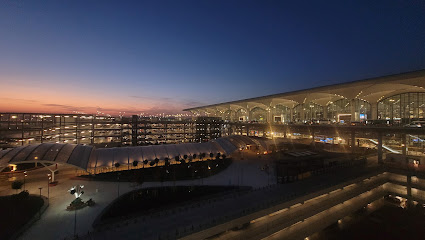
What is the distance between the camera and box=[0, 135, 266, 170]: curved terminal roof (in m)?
20.0

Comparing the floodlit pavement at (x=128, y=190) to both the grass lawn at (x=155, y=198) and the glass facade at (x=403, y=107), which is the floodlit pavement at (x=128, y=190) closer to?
the grass lawn at (x=155, y=198)

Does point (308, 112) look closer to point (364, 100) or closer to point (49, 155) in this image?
point (364, 100)

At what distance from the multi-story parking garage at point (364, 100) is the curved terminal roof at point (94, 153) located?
83.2 ft

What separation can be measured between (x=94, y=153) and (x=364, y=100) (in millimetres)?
54324

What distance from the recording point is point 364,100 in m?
42.3

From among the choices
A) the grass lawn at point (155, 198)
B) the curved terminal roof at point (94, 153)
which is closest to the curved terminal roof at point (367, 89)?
the curved terminal roof at point (94, 153)

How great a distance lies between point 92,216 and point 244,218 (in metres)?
11.6

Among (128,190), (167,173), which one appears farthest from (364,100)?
(128,190)

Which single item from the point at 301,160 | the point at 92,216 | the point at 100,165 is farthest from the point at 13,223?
the point at 301,160

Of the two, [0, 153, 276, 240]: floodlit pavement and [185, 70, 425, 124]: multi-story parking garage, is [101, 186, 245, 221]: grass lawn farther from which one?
[185, 70, 425, 124]: multi-story parking garage

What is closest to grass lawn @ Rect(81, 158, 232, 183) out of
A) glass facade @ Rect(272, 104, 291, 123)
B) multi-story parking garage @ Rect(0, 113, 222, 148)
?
multi-story parking garage @ Rect(0, 113, 222, 148)

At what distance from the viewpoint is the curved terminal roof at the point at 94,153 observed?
65.5 feet

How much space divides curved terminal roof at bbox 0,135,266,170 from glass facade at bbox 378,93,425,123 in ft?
114

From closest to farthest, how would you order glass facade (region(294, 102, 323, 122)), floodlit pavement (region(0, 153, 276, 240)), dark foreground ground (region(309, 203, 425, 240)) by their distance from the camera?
floodlit pavement (region(0, 153, 276, 240)), dark foreground ground (region(309, 203, 425, 240)), glass facade (region(294, 102, 323, 122))
